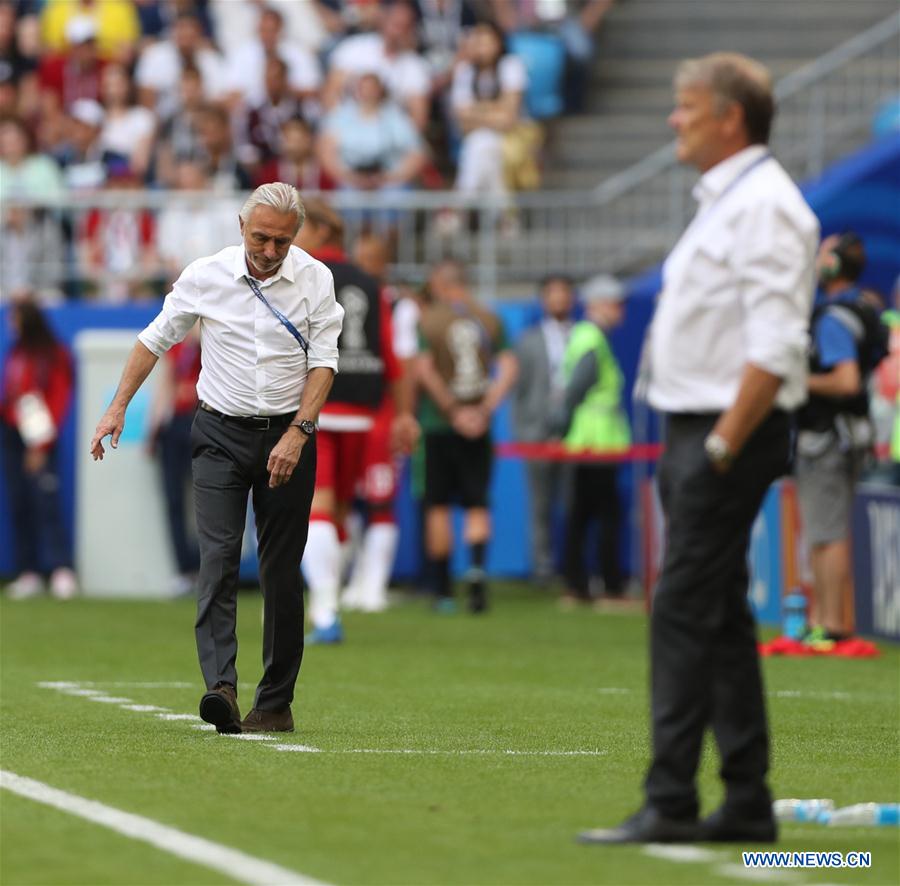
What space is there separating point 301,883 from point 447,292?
12.0m

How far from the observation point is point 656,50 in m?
24.5

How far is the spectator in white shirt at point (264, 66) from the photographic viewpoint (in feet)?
71.9

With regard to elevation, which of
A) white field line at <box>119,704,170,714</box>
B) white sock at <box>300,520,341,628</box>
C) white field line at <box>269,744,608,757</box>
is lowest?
white field line at <box>119,704,170,714</box>

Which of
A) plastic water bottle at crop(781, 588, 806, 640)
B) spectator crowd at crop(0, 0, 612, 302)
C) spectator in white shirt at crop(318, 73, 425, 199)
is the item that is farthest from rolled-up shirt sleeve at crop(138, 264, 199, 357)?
spectator in white shirt at crop(318, 73, 425, 199)

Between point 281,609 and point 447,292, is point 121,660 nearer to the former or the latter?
point 281,609

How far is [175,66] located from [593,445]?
266 inches

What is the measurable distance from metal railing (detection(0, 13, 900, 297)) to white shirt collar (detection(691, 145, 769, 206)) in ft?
44.0

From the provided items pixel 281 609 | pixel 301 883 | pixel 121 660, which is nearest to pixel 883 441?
pixel 121 660

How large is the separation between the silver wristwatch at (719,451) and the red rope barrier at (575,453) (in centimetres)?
1106

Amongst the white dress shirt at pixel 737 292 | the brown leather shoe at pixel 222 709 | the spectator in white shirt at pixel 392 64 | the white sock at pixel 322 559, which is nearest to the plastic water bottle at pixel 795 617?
the white sock at pixel 322 559

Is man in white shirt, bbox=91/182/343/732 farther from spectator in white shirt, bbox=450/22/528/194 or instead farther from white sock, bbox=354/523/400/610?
spectator in white shirt, bbox=450/22/528/194

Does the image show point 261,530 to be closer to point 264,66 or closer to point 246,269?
point 246,269

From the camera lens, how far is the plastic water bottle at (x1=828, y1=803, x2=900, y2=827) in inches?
259

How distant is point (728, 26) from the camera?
24.3 m
